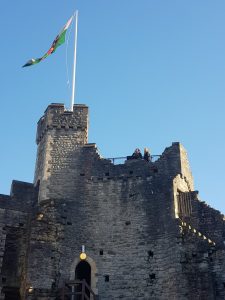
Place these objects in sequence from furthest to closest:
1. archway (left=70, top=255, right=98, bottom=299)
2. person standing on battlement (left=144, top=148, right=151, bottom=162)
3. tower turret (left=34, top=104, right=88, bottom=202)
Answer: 1. person standing on battlement (left=144, top=148, right=151, bottom=162)
2. tower turret (left=34, top=104, right=88, bottom=202)
3. archway (left=70, top=255, right=98, bottom=299)

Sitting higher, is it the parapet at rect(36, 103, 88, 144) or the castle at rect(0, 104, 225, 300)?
the parapet at rect(36, 103, 88, 144)

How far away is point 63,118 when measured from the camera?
23.5 metres

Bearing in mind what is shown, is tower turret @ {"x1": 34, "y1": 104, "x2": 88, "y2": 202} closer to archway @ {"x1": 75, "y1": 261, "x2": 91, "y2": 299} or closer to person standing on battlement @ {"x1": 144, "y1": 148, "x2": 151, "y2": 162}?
person standing on battlement @ {"x1": 144, "y1": 148, "x2": 151, "y2": 162}

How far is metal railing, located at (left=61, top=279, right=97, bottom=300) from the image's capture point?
18047 millimetres

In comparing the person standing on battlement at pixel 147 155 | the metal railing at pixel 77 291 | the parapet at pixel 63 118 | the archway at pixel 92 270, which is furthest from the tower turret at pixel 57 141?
the metal railing at pixel 77 291

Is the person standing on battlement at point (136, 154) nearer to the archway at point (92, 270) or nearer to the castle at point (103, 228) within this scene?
the castle at point (103, 228)

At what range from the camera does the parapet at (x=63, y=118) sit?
23234 millimetres

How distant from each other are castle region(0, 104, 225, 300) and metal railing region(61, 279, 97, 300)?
4 centimetres

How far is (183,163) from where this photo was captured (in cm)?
2231

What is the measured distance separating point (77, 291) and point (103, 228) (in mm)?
2973

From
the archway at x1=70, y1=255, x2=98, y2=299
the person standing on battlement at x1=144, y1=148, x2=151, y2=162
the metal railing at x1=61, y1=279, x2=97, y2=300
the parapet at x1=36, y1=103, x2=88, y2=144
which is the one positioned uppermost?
the parapet at x1=36, y1=103, x2=88, y2=144

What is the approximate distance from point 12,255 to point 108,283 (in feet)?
14.5

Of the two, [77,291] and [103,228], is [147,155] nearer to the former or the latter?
[103,228]

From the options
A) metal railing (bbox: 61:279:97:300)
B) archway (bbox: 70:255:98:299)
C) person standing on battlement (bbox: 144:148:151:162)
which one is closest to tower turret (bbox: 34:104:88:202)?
person standing on battlement (bbox: 144:148:151:162)
